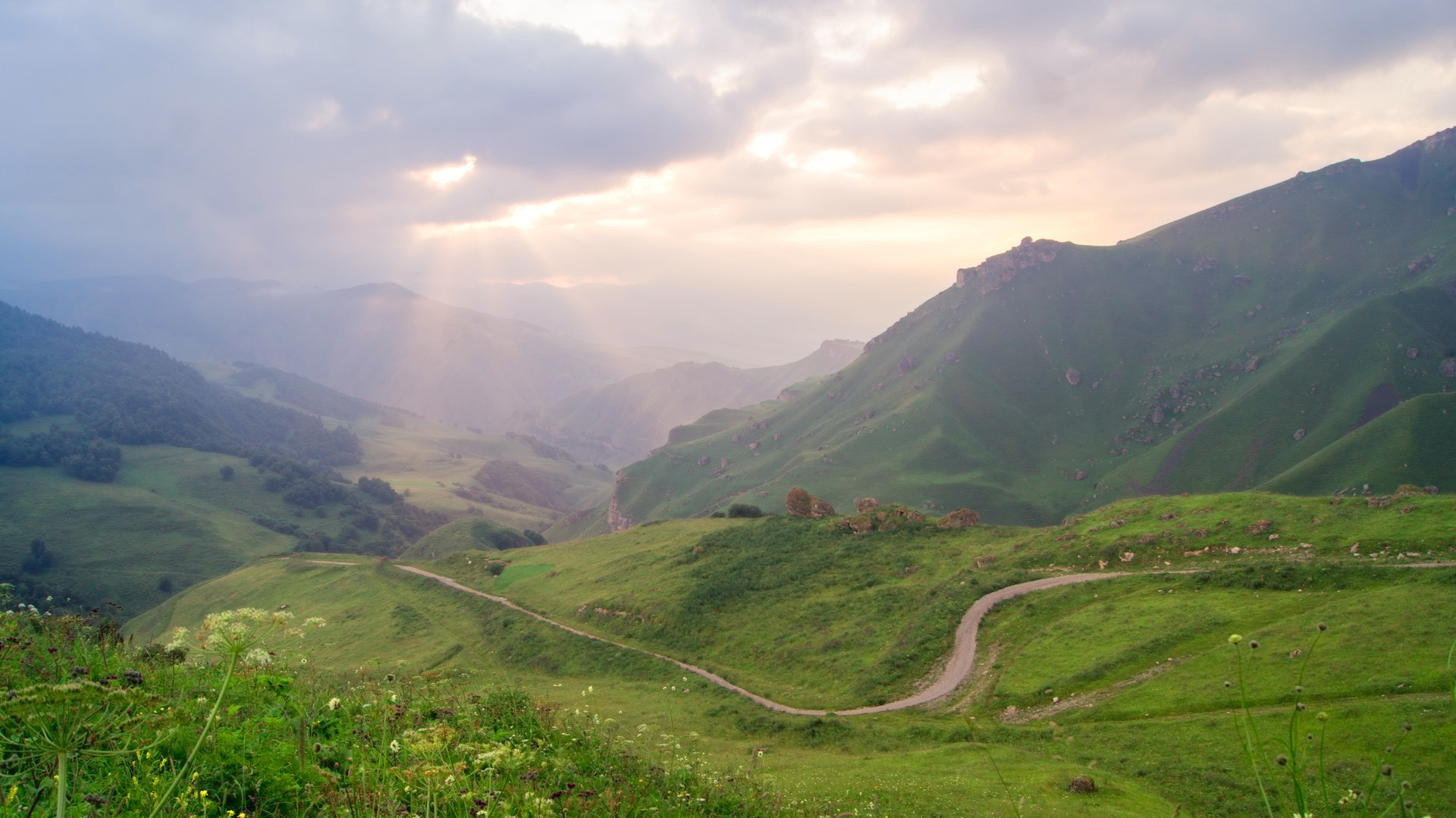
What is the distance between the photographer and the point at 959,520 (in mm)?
67750

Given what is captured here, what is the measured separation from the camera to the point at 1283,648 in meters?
33.1

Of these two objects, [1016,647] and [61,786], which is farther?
[1016,647]

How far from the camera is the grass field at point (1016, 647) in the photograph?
2622cm

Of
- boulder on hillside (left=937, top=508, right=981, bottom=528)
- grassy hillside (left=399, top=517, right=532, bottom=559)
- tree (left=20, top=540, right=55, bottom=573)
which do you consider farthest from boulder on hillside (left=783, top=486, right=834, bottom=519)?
tree (left=20, top=540, right=55, bottom=573)

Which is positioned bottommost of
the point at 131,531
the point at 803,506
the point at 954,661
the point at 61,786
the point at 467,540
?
the point at 467,540

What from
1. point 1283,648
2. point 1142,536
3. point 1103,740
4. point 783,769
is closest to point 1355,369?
point 1142,536

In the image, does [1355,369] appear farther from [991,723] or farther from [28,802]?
[28,802]

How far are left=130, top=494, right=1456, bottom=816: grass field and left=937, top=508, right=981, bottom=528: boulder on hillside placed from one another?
6.73 feet

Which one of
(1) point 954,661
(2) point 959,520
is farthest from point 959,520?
(1) point 954,661

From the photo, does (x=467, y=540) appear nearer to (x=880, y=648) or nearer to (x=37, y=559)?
(x=37, y=559)

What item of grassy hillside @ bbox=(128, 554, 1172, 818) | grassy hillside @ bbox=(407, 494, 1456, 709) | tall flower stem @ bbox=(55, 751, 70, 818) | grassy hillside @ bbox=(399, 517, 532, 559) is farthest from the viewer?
grassy hillside @ bbox=(399, 517, 532, 559)

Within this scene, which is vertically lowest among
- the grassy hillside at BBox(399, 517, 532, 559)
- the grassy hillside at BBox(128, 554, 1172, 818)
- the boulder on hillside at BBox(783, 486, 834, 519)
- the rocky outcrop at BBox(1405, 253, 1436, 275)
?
the grassy hillside at BBox(399, 517, 532, 559)

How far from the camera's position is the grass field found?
86.0 ft

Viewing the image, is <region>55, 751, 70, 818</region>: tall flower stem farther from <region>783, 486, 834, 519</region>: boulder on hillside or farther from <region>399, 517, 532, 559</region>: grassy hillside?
<region>399, 517, 532, 559</region>: grassy hillside
